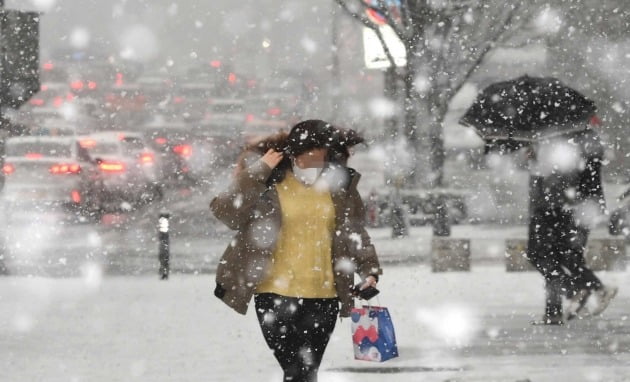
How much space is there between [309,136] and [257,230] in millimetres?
524

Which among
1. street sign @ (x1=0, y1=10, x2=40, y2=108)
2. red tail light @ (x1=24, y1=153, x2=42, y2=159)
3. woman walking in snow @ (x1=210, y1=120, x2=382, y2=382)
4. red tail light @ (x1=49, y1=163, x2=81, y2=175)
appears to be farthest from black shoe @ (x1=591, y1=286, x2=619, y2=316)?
street sign @ (x1=0, y1=10, x2=40, y2=108)

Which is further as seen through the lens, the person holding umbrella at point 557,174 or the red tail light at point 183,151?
the red tail light at point 183,151

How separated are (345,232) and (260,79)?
101 m

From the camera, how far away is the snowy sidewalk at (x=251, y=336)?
9.86m

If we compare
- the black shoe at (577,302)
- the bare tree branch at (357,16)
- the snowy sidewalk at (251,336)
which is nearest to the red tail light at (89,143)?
the bare tree branch at (357,16)

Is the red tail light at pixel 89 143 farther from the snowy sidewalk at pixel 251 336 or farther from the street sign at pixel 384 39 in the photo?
the snowy sidewalk at pixel 251 336

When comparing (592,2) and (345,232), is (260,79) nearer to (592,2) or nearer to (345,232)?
(592,2)

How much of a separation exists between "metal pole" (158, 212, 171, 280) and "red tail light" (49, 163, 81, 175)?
31.1 ft

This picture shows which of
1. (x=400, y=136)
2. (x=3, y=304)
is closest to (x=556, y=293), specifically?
(x=3, y=304)

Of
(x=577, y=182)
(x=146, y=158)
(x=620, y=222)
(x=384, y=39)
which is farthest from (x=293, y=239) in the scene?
(x=146, y=158)

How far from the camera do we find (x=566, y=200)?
1201cm

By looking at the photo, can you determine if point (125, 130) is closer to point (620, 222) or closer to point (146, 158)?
point (146, 158)

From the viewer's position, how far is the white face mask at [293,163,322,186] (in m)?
6.84

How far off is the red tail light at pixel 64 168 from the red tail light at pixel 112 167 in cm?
344
